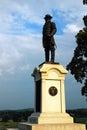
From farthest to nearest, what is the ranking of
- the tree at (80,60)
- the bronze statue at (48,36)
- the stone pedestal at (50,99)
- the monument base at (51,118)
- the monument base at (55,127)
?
1. the tree at (80,60)
2. the bronze statue at (48,36)
3. the stone pedestal at (50,99)
4. the monument base at (51,118)
5. the monument base at (55,127)

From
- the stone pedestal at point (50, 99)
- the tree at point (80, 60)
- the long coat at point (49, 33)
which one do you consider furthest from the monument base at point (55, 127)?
the tree at point (80, 60)

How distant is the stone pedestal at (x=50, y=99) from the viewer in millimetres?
16609

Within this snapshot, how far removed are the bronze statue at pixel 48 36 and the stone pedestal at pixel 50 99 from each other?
1011 millimetres

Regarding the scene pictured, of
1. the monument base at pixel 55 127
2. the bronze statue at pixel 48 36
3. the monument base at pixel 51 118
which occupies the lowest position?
the monument base at pixel 55 127

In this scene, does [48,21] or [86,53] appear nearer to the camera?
[48,21]

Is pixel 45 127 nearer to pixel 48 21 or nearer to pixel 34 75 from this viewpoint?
pixel 34 75

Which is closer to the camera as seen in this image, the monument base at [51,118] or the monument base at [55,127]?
the monument base at [55,127]

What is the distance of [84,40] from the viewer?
31703mm

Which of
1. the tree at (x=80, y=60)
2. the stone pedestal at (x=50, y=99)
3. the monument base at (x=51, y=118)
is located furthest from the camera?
the tree at (x=80, y=60)

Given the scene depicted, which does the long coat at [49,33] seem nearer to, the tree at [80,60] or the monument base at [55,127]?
the monument base at [55,127]

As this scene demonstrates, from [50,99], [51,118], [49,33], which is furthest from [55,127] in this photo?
[49,33]

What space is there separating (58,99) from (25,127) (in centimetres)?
207

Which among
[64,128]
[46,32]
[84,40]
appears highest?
[84,40]

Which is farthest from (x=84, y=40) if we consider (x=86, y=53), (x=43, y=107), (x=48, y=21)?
(x=43, y=107)
